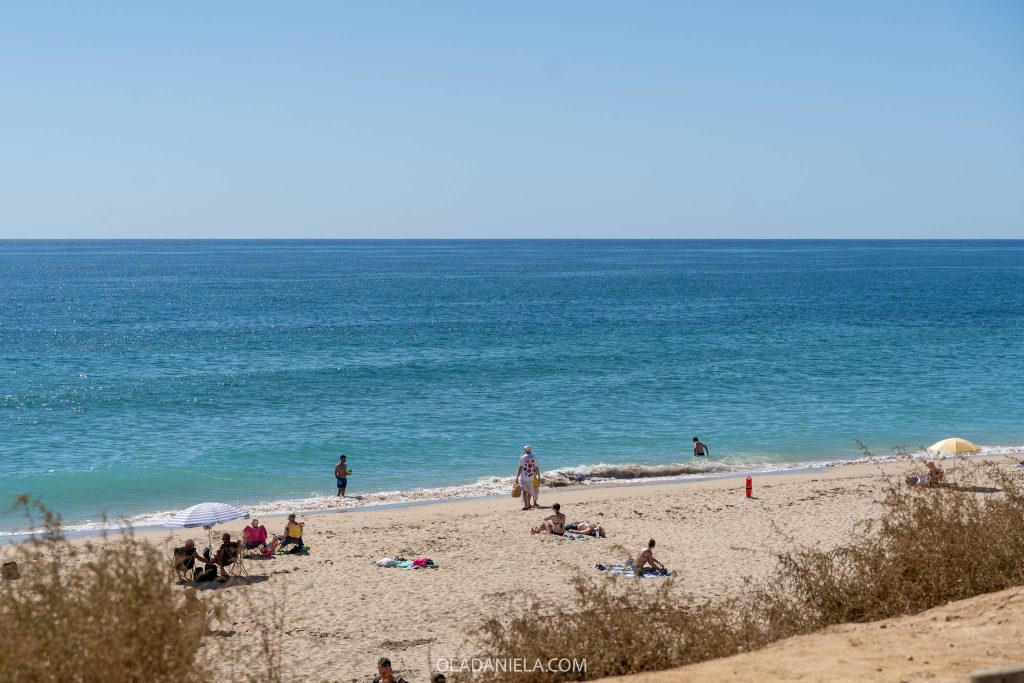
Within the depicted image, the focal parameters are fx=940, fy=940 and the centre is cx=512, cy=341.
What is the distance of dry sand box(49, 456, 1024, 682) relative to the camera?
41.7 ft

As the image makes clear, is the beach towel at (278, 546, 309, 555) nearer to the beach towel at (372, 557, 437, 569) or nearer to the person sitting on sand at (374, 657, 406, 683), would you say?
the beach towel at (372, 557, 437, 569)

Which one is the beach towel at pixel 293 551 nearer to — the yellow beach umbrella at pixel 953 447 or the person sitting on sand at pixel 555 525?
the person sitting on sand at pixel 555 525

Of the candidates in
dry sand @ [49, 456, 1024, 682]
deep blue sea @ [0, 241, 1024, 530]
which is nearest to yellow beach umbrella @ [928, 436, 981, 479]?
dry sand @ [49, 456, 1024, 682]

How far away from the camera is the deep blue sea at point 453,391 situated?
84.6ft

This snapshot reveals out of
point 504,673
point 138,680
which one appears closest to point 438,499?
point 504,673

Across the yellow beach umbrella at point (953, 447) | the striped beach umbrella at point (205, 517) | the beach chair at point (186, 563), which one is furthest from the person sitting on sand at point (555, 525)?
the yellow beach umbrella at point (953, 447)

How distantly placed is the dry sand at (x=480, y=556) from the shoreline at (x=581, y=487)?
31 centimetres

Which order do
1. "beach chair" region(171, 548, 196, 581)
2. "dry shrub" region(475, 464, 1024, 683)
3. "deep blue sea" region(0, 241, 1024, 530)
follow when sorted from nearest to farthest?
"dry shrub" region(475, 464, 1024, 683) → "beach chair" region(171, 548, 196, 581) → "deep blue sea" region(0, 241, 1024, 530)

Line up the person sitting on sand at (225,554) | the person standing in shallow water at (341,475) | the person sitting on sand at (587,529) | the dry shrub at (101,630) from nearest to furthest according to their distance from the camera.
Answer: the dry shrub at (101,630)
the person sitting on sand at (225,554)
the person sitting on sand at (587,529)
the person standing in shallow water at (341,475)

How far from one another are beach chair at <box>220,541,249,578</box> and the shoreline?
3.66m

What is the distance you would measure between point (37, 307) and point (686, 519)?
69.8 metres

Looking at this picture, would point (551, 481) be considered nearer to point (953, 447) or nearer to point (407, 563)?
point (407, 563)

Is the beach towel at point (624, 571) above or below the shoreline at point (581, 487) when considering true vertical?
above

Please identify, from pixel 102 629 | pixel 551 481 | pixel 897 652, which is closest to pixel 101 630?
pixel 102 629
